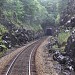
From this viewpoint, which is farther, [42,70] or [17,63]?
[17,63]

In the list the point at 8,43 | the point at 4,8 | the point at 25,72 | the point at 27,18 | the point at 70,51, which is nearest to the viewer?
the point at 25,72

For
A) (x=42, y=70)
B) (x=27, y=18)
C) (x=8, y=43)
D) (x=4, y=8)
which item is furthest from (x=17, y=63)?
(x=27, y=18)

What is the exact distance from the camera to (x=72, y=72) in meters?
24.4

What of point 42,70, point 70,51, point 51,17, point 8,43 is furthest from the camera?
point 51,17

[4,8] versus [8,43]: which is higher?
[4,8]

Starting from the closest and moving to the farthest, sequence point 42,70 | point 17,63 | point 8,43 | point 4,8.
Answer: point 42,70
point 17,63
point 8,43
point 4,8

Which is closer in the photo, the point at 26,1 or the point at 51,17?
the point at 26,1

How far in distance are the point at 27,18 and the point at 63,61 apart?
46.4 meters

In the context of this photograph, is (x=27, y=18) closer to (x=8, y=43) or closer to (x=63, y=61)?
(x=8, y=43)

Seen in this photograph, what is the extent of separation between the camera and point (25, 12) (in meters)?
73.2

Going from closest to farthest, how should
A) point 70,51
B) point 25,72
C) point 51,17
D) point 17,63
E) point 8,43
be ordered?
1. point 25,72
2. point 17,63
3. point 70,51
4. point 8,43
5. point 51,17

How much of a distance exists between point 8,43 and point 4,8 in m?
18.7

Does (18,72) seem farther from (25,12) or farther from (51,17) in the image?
(51,17)

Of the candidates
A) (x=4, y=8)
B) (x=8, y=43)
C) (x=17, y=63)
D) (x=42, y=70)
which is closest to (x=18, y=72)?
(x=42, y=70)
